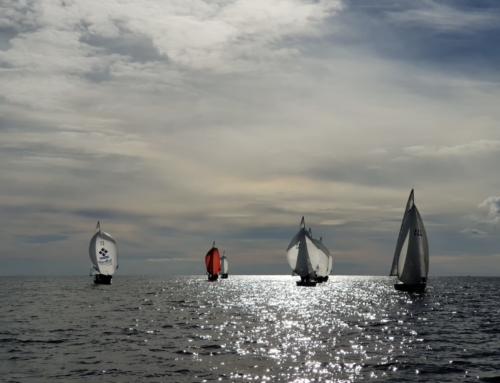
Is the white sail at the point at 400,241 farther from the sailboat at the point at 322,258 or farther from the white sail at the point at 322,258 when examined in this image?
the white sail at the point at 322,258

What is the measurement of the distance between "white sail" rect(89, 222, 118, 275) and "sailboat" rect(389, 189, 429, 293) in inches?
2479

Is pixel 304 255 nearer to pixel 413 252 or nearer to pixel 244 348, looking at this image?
pixel 413 252

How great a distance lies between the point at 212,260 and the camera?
Answer: 15600cm

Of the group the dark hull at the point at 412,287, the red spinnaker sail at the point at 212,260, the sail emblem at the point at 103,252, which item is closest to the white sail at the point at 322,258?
the red spinnaker sail at the point at 212,260

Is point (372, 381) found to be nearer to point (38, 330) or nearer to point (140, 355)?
point (140, 355)

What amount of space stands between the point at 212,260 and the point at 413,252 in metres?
78.5

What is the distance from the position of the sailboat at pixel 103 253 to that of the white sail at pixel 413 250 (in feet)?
208

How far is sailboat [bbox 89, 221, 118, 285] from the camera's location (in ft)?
394

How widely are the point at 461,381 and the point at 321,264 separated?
12479 cm

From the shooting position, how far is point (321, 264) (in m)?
149

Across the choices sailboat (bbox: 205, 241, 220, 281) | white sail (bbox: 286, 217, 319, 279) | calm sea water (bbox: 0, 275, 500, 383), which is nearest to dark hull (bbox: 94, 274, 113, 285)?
sailboat (bbox: 205, 241, 220, 281)

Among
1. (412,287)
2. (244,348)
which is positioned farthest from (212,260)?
(244,348)

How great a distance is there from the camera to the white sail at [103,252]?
393 feet

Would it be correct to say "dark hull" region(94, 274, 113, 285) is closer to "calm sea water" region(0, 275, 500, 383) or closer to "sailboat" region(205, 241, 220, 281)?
"sailboat" region(205, 241, 220, 281)
